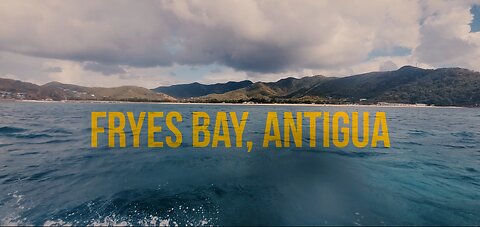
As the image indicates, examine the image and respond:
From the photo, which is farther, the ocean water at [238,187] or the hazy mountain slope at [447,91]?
the hazy mountain slope at [447,91]

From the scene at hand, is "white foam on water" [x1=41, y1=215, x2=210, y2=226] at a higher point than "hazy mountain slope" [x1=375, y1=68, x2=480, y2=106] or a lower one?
lower

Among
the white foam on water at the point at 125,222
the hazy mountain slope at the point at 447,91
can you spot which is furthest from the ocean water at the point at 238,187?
the hazy mountain slope at the point at 447,91

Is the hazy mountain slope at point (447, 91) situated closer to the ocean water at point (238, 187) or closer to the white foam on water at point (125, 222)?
the ocean water at point (238, 187)

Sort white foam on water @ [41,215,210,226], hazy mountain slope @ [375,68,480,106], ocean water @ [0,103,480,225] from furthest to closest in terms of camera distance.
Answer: hazy mountain slope @ [375,68,480,106], ocean water @ [0,103,480,225], white foam on water @ [41,215,210,226]

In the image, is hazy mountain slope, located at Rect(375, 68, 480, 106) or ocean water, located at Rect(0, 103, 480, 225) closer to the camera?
ocean water, located at Rect(0, 103, 480, 225)

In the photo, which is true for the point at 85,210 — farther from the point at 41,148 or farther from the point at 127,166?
the point at 41,148

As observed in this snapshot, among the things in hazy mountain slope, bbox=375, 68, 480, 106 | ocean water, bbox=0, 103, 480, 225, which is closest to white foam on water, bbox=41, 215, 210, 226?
ocean water, bbox=0, 103, 480, 225

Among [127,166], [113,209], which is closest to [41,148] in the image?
[127,166]

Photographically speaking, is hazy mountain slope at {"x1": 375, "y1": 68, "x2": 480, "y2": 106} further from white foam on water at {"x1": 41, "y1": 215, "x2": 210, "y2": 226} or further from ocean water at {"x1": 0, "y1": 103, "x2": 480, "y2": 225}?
white foam on water at {"x1": 41, "y1": 215, "x2": 210, "y2": 226}
